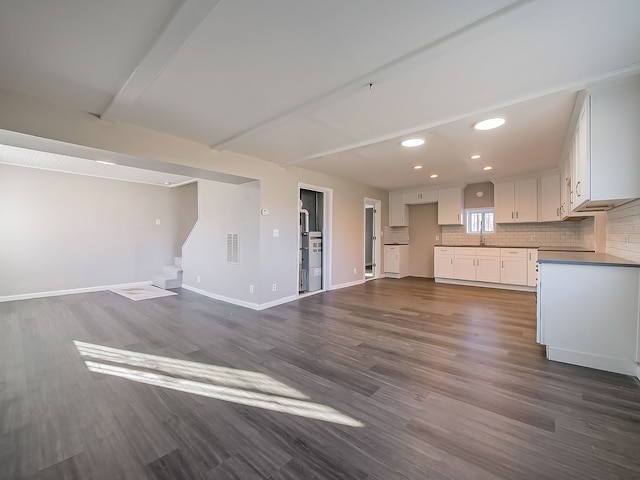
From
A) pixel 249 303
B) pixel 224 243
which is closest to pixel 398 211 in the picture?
pixel 224 243

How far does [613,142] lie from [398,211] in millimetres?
5540

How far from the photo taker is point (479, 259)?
247 inches

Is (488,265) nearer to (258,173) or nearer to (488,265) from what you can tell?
(488,265)

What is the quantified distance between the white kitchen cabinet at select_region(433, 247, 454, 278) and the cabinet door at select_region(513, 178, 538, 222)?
5.15 feet

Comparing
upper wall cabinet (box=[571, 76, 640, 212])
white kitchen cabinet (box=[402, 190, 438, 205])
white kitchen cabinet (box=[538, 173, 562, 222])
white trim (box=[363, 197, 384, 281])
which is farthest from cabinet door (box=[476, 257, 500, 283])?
upper wall cabinet (box=[571, 76, 640, 212])

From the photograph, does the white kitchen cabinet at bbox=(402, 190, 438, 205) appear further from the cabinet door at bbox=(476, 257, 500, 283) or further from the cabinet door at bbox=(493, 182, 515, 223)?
the cabinet door at bbox=(476, 257, 500, 283)

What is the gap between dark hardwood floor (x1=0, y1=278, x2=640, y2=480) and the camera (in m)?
1.41

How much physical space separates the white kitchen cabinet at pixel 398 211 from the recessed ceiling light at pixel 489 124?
4.58 metres

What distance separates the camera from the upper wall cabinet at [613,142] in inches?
86.7

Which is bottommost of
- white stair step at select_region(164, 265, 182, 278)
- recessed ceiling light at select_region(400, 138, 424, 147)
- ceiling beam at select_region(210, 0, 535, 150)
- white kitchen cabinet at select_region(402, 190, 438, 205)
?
white stair step at select_region(164, 265, 182, 278)

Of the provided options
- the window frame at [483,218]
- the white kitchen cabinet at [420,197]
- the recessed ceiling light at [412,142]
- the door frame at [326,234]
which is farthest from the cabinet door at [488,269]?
the recessed ceiling light at [412,142]

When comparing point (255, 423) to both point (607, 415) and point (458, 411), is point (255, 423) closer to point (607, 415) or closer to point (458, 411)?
point (458, 411)

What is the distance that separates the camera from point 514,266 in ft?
19.1

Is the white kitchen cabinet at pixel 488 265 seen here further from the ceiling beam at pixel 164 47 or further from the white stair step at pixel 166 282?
the white stair step at pixel 166 282
